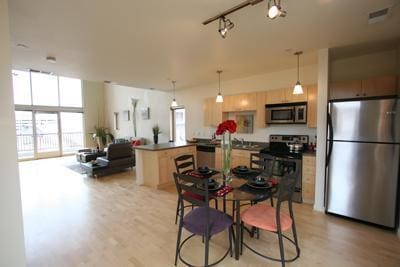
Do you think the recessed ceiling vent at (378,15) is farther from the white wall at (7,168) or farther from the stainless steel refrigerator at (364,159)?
the white wall at (7,168)

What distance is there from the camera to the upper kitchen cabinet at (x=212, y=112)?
16.8 feet

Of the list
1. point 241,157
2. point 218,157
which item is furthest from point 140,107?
point 241,157

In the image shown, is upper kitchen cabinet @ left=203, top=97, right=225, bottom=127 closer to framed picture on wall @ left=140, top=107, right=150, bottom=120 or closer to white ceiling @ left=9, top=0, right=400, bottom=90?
white ceiling @ left=9, top=0, right=400, bottom=90

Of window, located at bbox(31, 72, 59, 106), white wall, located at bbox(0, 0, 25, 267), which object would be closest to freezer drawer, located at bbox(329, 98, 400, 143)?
white wall, located at bbox(0, 0, 25, 267)

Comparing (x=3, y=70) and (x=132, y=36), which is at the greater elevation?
(x=132, y=36)

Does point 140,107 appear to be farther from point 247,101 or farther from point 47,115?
point 247,101

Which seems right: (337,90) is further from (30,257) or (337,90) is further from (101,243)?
(30,257)

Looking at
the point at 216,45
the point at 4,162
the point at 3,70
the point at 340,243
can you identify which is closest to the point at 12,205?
the point at 4,162

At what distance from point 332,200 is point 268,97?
225cm

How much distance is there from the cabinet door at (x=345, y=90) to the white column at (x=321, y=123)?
0.40 meters

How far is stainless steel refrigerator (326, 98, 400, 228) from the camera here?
255 centimetres

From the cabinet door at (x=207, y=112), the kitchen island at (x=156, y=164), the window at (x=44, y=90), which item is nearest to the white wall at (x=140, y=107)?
the cabinet door at (x=207, y=112)

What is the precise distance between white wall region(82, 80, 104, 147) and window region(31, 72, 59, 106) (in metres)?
1.17

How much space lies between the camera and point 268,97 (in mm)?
4238
